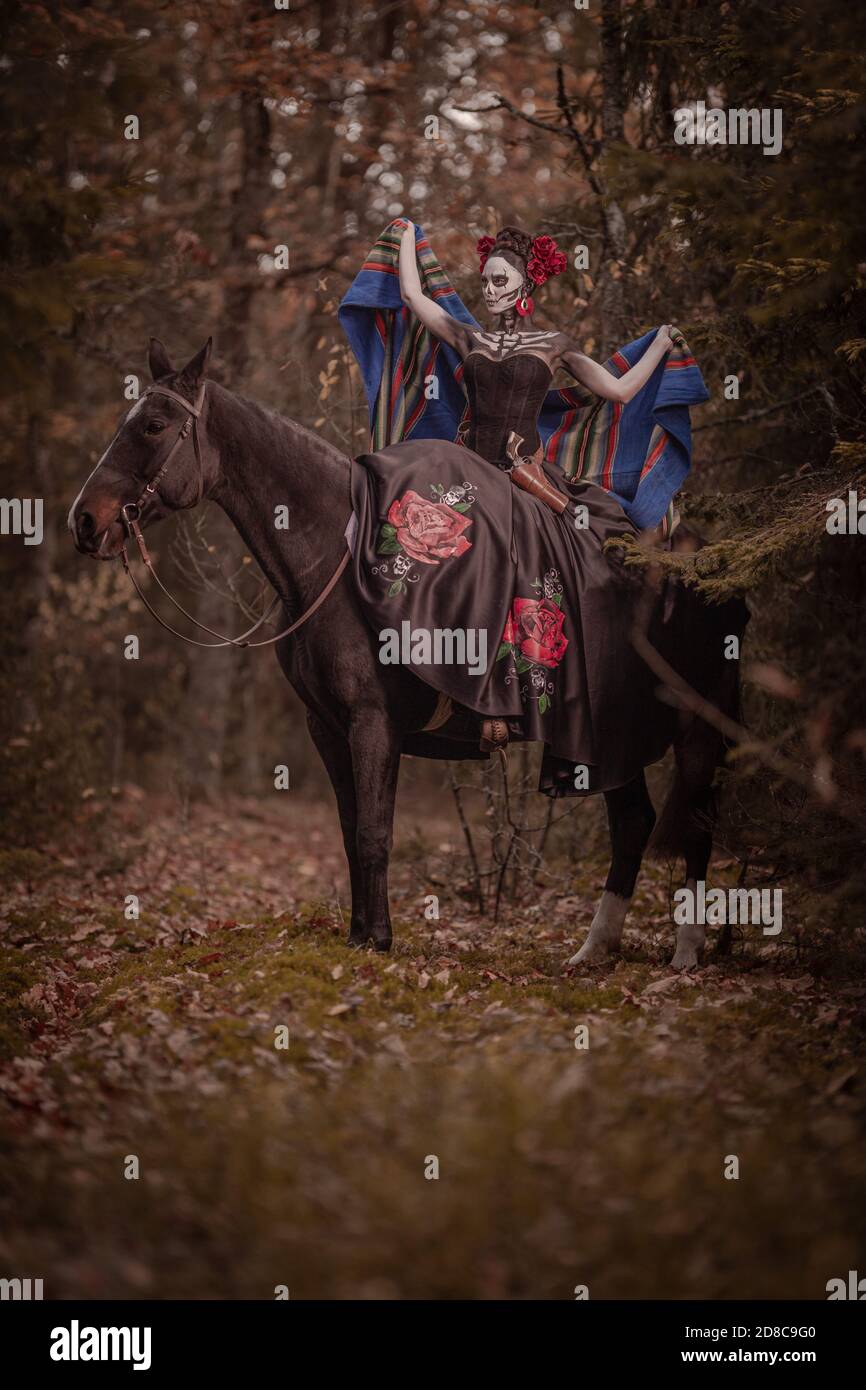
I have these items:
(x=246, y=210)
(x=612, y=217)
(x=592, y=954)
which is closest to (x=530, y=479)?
(x=592, y=954)

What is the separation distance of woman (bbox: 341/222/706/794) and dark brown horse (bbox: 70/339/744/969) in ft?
0.60

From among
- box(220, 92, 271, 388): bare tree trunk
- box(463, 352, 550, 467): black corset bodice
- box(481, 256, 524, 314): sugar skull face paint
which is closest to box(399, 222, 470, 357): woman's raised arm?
box(463, 352, 550, 467): black corset bodice

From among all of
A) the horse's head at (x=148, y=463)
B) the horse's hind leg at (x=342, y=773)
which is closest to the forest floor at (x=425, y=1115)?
the horse's hind leg at (x=342, y=773)

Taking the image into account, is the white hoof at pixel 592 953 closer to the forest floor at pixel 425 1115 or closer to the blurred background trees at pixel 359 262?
the forest floor at pixel 425 1115

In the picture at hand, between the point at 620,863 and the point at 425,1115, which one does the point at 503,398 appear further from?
the point at 425,1115

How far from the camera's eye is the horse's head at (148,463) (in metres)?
5.50

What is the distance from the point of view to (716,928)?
6.81 metres

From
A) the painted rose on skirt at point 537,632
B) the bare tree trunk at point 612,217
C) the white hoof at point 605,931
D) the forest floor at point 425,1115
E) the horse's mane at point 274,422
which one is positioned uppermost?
the bare tree trunk at point 612,217

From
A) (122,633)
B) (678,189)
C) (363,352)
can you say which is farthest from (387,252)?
(122,633)

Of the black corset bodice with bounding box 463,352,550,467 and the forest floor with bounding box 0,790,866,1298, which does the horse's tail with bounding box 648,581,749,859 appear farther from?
the black corset bodice with bounding box 463,352,550,467

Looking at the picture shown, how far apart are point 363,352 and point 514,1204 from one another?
15.4 ft

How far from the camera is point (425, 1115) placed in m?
3.83

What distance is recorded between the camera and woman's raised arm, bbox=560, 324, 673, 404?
6102 millimetres
